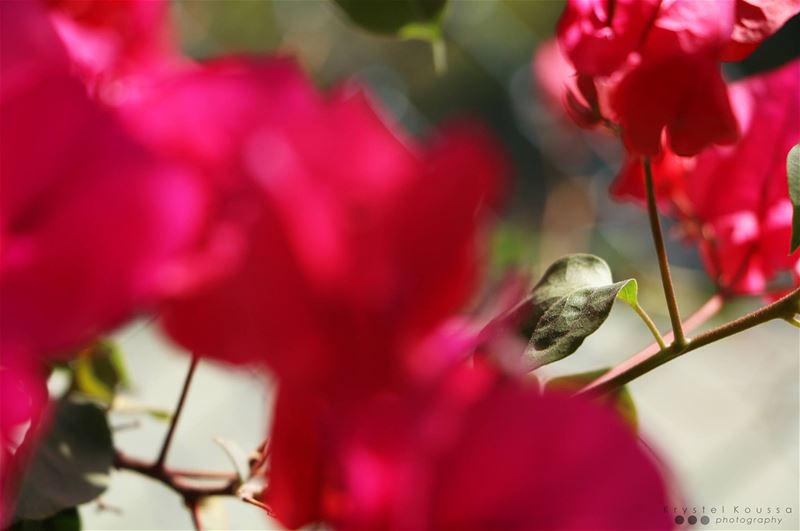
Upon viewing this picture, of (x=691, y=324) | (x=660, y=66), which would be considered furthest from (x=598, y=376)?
(x=660, y=66)

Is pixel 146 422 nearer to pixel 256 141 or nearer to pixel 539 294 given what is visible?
pixel 539 294

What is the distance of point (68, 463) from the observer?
0.30 metres

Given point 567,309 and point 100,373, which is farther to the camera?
point 100,373

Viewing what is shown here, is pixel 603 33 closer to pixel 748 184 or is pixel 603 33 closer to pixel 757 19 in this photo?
pixel 757 19

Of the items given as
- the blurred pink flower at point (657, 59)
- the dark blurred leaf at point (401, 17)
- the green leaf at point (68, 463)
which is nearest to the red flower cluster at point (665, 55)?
the blurred pink flower at point (657, 59)

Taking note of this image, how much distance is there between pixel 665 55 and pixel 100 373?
34 cm

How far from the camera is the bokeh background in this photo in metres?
0.92

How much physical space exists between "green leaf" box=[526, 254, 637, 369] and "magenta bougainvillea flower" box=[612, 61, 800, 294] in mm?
74

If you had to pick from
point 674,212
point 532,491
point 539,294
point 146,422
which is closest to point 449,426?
point 532,491

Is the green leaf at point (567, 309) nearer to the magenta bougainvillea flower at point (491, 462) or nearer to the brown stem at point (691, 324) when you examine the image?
the brown stem at point (691, 324)

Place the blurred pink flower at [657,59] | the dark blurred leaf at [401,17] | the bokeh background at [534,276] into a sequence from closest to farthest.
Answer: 1. the blurred pink flower at [657,59]
2. the dark blurred leaf at [401,17]
3. the bokeh background at [534,276]

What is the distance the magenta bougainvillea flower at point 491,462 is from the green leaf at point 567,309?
0.14 metres

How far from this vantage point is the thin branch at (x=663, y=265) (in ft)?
0.95

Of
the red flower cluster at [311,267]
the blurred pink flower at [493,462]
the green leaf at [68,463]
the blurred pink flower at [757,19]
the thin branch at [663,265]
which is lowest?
the green leaf at [68,463]
